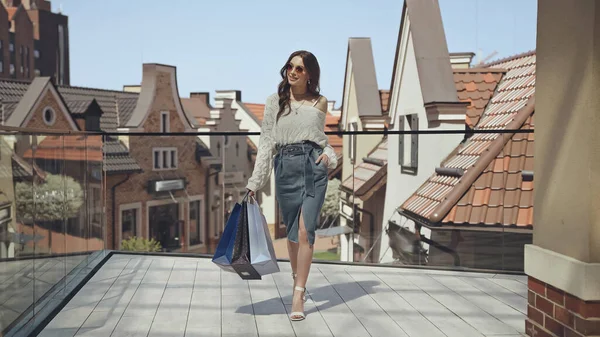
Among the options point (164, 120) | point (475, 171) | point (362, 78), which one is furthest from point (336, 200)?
point (164, 120)

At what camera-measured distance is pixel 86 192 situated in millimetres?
5344

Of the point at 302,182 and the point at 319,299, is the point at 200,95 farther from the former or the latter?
the point at 302,182

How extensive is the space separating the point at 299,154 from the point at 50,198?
1716 millimetres

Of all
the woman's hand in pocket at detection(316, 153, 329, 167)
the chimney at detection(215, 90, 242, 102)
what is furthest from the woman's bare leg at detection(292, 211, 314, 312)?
the chimney at detection(215, 90, 242, 102)

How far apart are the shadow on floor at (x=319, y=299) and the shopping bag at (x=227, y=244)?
34 cm

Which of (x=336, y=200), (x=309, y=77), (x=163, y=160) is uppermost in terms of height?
(x=309, y=77)

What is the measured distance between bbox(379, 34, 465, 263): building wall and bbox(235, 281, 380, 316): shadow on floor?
3.23m

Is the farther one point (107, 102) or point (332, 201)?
point (107, 102)

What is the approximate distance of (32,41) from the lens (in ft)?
262

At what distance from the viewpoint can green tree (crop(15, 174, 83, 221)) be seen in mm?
3525

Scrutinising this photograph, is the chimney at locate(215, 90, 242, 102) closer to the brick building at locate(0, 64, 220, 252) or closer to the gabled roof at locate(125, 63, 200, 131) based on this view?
the brick building at locate(0, 64, 220, 252)

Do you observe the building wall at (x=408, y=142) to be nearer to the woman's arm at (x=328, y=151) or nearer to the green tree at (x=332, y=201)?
the green tree at (x=332, y=201)

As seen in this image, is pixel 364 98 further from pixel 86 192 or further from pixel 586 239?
pixel 586 239

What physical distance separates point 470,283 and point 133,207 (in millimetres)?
10579
